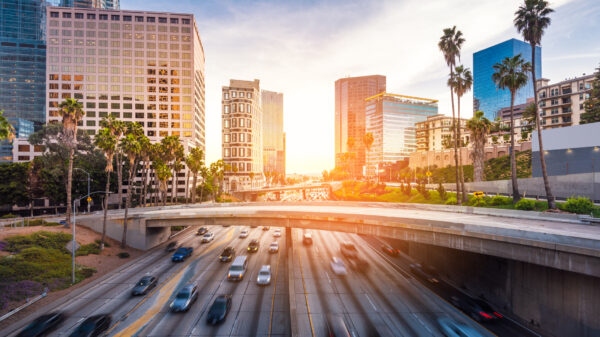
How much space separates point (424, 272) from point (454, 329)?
13297mm

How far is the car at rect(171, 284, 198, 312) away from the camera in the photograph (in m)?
22.6

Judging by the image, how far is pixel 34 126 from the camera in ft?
440

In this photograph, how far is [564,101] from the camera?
79688 mm

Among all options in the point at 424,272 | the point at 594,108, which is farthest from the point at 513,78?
the point at 594,108

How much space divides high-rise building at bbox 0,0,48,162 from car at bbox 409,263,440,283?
177 metres

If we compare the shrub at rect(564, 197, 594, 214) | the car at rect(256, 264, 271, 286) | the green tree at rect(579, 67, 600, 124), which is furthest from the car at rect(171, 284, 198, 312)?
the green tree at rect(579, 67, 600, 124)

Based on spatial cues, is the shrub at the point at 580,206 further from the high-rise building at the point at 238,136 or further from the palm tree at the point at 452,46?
the high-rise building at the point at 238,136

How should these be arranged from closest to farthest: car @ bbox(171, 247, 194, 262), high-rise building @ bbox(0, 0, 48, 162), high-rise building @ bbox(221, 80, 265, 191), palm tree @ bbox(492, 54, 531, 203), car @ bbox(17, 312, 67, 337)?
car @ bbox(17, 312, 67, 337)
car @ bbox(171, 247, 194, 262)
palm tree @ bbox(492, 54, 531, 203)
high-rise building @ bbox(0, 0, 48, 162)
high-rise building @ bbox(221, 80, 265, 191)

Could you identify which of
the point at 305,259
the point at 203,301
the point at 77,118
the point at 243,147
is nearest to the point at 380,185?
the point at 305,259

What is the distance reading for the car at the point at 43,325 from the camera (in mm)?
19128

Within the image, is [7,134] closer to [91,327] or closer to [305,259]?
[91,327]

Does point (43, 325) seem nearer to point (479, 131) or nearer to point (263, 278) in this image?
point (263, 278)

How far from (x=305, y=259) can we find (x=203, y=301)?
1610cm

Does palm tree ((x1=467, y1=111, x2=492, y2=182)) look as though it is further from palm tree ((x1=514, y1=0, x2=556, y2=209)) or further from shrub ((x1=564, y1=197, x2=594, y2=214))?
shrub ((x1=564, y1=197, x2=594, y2=214))
